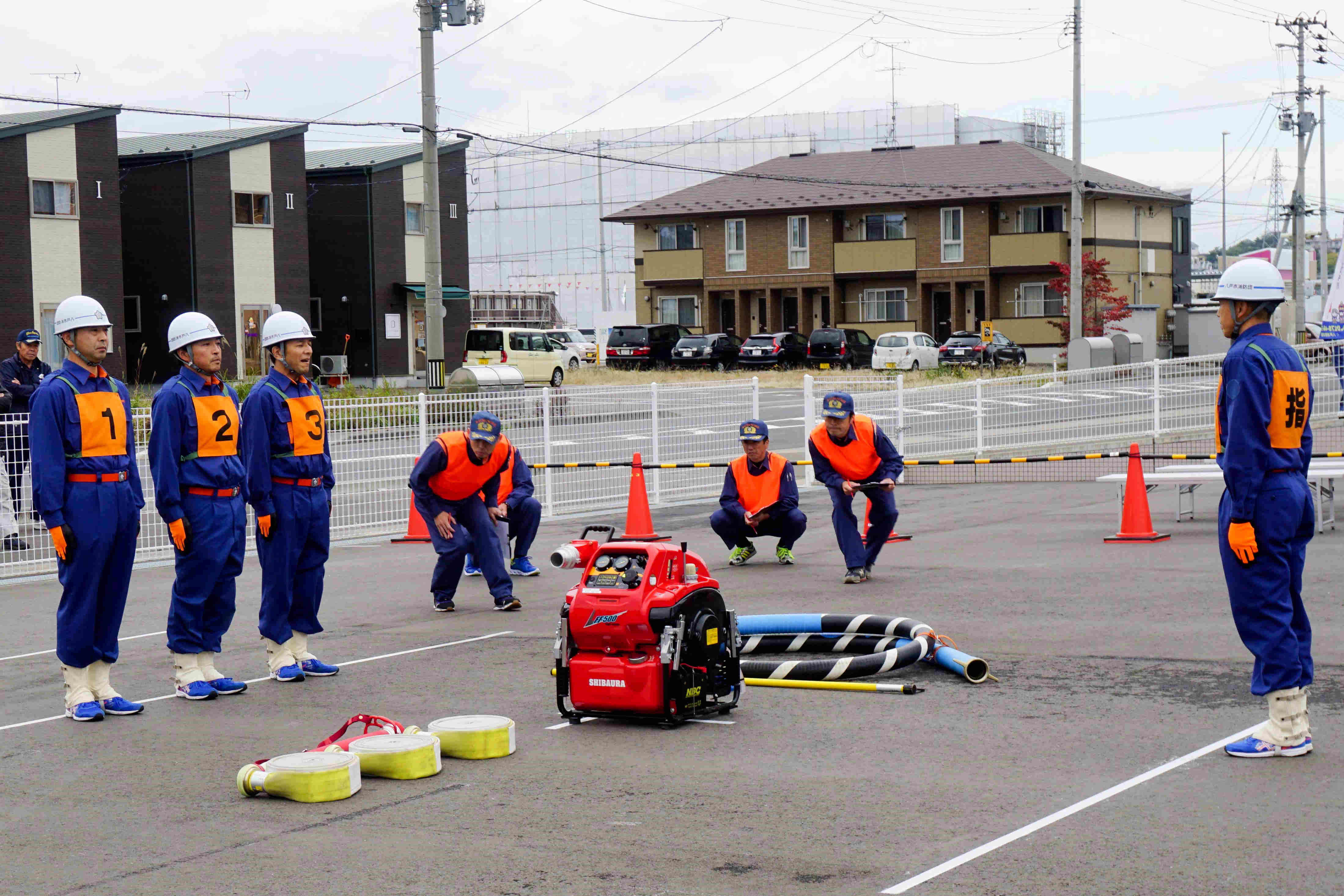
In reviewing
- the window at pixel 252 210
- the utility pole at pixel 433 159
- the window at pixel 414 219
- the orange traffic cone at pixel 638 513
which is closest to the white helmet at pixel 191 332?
the orange traffic cone at pixel 638 513

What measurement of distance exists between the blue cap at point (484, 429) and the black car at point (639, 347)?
150 ft

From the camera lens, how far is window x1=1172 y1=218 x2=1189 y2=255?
67625mm

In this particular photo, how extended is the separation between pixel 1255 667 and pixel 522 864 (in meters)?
3.45

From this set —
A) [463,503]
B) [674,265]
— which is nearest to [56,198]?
[674,265]

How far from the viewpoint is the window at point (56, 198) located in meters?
39.6

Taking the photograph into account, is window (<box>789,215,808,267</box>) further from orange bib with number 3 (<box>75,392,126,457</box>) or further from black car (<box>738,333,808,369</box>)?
orange bib with number 3 (<box>75,392,126,457</box>)

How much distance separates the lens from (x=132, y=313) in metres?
45.8

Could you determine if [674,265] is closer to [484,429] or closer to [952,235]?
[952,235]

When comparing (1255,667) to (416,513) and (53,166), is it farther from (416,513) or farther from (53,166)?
(53,166)

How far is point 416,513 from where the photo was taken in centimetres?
1627

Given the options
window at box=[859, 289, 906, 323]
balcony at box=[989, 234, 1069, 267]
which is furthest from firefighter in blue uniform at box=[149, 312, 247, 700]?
window at box=[859, 289, 906, 323]

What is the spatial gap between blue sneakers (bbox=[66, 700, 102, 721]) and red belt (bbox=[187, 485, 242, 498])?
1.27m

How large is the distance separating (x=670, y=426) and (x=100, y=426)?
12.4 m

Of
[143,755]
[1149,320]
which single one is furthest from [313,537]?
[1149,320]
